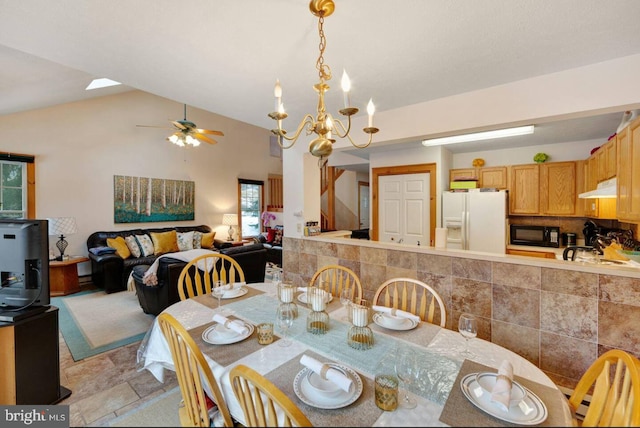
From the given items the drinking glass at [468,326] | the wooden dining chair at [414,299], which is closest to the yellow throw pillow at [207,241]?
the wooden dining chair at [414,299]

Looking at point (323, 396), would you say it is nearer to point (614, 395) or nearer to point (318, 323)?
point (318, 323)

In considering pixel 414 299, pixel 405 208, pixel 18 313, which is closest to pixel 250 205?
pixel 405 208

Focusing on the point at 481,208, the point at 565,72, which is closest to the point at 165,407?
the point at 565,72

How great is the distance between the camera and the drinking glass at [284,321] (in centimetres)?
131

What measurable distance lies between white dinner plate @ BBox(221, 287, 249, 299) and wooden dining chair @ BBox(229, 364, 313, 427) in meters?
1.10

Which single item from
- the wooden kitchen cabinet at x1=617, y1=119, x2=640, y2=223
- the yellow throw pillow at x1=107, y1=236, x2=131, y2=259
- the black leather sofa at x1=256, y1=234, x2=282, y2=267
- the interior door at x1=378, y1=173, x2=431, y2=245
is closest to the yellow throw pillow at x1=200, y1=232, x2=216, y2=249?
the black leather sofa at x1=256, y1=234, x2=282, y2=267

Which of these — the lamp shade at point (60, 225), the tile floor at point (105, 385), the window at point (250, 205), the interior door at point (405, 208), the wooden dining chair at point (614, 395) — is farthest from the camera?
the window at point (250, 205)

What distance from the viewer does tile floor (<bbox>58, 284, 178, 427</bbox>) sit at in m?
1.76

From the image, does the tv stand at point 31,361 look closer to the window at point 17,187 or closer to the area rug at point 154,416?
the area rug at point 154,416

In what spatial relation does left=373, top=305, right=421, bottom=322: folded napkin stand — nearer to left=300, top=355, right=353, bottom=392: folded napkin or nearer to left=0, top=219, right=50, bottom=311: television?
left=300, top=355, right=353, bottom=392: folded napkin

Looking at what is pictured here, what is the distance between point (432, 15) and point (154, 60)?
169 cm

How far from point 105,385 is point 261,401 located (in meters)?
2.09

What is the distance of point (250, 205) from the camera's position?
734 cm

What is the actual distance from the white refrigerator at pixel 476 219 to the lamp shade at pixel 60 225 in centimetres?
564
